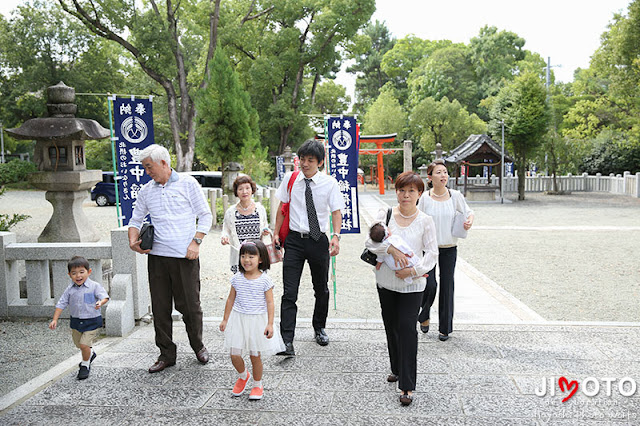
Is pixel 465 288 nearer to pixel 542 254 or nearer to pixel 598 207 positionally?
pixel 542 254

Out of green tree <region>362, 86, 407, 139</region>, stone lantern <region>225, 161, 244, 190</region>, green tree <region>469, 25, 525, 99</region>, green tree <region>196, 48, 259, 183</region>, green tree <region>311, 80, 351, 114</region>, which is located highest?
green tree <region>469, 25, 525, 99</region>

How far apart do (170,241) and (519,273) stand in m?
6.98

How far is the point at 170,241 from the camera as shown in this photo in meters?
4.51

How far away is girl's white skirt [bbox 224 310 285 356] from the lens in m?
3.91

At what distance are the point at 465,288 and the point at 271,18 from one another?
26407mm

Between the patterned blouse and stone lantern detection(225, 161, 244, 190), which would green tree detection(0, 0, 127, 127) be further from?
the patterned blouse

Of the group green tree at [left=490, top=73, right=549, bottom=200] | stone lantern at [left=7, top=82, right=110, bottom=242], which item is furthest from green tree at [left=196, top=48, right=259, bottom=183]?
green tree at [left=490, top=73, right=549, bottom=200]

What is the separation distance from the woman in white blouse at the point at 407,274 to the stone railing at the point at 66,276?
2.94 meters

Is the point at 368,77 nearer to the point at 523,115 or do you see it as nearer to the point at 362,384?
the point at 523,115

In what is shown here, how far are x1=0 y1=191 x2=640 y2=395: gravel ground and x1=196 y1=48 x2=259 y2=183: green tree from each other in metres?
3.13

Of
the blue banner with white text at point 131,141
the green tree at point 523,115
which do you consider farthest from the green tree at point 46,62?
the blue banner with white text at point 131,141

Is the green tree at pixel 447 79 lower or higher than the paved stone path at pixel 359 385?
higher

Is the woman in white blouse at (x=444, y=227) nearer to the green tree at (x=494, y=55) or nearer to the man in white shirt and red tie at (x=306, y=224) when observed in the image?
the man in white shirt and red tie at (x=306, y=224)

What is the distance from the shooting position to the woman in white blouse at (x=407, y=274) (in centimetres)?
383
